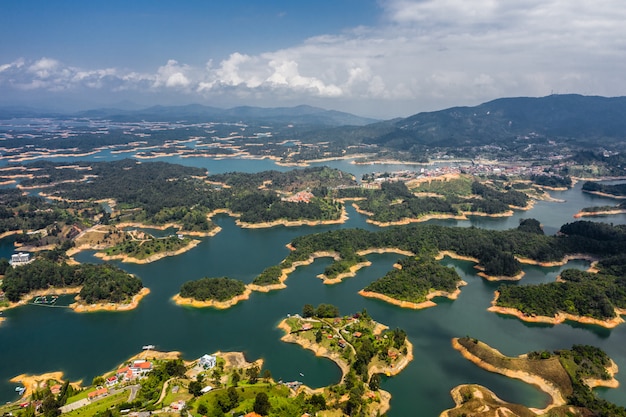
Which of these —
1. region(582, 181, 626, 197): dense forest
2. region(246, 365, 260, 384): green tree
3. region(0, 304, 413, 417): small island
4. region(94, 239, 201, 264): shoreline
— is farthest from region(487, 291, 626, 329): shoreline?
region(582, 181, 626, 197): dense forest

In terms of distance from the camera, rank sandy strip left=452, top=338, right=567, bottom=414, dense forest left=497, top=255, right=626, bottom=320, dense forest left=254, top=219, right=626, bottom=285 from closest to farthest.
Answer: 1. sandy strip left=452, top=338, right=567, bottom=414
2. dense forest left=497, top=255, right=626, bottom=320
3. dense forest left=254, top=219, right=626, bottom=285

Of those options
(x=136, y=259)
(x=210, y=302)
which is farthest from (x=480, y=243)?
(x=136, y=259)

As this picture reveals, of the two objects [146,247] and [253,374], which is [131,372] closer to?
[253,374]

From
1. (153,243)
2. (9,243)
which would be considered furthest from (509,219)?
(9,243)

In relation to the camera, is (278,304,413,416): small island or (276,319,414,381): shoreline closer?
(278,304,413,416): small island

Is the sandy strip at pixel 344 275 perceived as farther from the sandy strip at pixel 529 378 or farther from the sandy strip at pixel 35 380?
the sandy strip at pixel 35 380

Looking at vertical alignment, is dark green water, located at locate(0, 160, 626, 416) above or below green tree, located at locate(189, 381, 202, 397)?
below

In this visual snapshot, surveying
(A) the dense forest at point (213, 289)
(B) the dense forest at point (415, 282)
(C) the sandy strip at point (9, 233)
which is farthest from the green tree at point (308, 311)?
(C) the sandy strip at point (9, 233)

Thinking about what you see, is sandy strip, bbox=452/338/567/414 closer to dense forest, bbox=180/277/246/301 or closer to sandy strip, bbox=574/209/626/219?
dense forest, bbox=180/277/246/301

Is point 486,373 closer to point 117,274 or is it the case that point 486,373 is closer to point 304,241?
point 304,241
